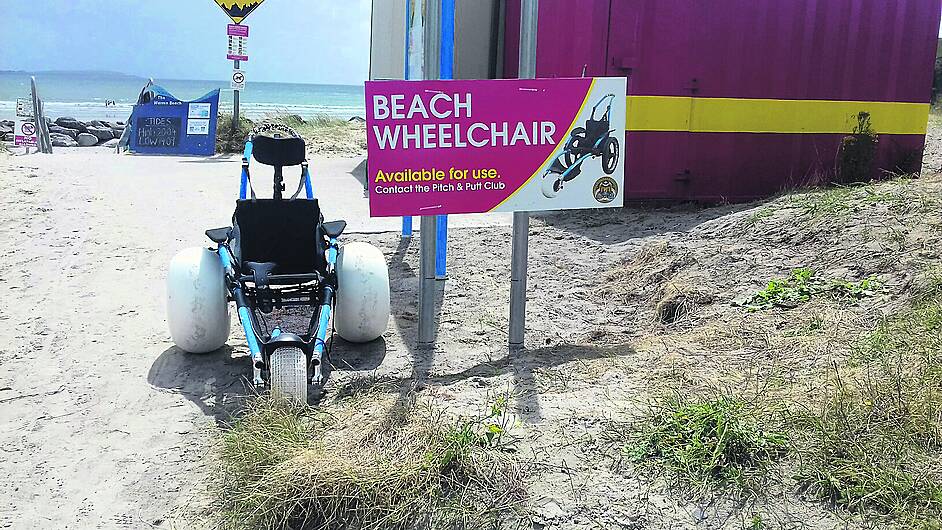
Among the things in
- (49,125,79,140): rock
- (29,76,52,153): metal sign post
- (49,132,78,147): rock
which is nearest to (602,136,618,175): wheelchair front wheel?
(29,76,52,153): metal sign post

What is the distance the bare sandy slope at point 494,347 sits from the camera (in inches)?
141

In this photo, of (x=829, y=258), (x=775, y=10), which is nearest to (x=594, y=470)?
(x=829, y=258)

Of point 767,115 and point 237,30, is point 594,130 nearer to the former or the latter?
point 767,115

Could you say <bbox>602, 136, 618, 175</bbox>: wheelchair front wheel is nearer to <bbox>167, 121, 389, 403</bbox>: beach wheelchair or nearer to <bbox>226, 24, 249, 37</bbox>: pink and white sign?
<bbox>167, 121, 389, 403</bbox>: beach wheelchair

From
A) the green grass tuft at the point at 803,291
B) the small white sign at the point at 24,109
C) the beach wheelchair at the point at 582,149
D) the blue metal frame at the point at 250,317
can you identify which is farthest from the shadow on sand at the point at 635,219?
the small white sign at the point at 24,109

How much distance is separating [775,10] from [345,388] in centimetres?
746

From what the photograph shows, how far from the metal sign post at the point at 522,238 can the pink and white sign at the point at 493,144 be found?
21 centimetres

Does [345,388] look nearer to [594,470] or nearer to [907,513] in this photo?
[594,470]

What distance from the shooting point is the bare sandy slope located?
3.58m

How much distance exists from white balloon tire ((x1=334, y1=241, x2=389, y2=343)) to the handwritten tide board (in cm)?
1353

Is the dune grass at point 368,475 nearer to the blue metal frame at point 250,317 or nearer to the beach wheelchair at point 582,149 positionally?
the blue metal frame at point 250,317

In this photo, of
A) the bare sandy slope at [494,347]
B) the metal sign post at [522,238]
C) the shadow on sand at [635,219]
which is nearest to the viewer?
the bare sandy slope at [494,347]

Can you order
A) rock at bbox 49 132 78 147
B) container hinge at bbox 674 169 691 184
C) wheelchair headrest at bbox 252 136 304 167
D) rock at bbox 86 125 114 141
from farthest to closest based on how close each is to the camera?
rock at bbox 86 125 114 141 → rock at bbox 49 132 78 147 → container hinge at bbox 674 169 691 184 → wheelchair headrest at bbox 252 136 304 167

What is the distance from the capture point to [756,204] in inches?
332
